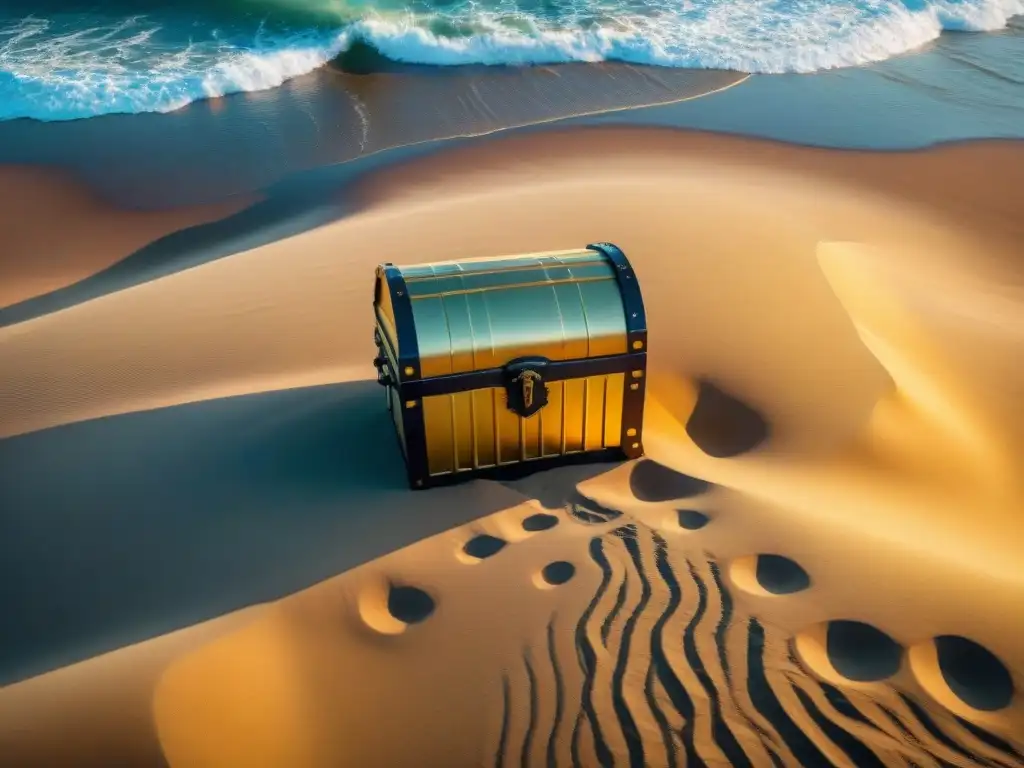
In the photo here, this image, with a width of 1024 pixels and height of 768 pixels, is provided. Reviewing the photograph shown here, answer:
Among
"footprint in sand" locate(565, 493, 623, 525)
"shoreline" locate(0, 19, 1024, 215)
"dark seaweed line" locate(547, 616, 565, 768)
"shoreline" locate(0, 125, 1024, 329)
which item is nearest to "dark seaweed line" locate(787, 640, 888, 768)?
"dark seaweed line" locate(547, 616, 565, 768)

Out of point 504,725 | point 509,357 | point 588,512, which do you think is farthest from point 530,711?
point 509,357

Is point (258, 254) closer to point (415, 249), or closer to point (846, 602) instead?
point (415, 249)

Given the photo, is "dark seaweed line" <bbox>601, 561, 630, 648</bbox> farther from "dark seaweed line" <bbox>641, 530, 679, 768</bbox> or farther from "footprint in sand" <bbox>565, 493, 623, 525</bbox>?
"footprint in sand" <bbox>565, 493, 623, 525</bbox>

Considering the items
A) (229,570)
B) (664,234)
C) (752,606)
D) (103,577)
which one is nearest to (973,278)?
(664,234)

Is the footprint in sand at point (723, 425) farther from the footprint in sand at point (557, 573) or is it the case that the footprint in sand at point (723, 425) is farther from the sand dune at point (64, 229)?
the sand dune at point (64, 229)

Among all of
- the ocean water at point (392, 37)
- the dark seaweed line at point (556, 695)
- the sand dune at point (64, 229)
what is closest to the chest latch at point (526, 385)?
the dark seaweed line at point (556, 695)

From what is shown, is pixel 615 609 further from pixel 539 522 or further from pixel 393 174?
pixel 393 174
